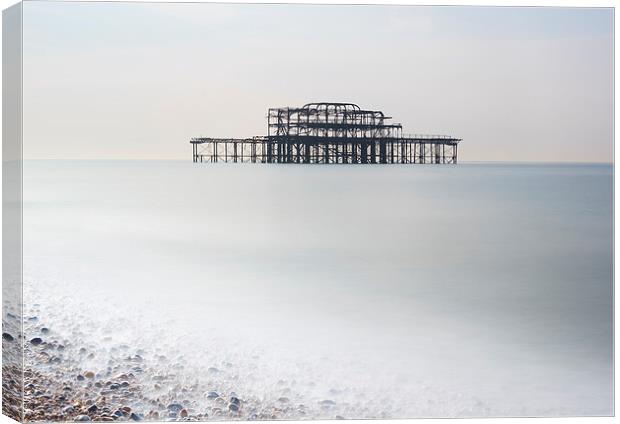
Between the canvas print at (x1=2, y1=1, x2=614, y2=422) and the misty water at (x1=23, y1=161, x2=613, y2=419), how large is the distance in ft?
0.05

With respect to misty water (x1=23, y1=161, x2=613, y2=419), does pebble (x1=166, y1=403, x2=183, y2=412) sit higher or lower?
lower

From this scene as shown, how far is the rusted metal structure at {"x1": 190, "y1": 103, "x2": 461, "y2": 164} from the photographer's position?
307 inches

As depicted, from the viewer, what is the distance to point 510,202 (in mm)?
7883

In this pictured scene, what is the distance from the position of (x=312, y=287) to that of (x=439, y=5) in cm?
217

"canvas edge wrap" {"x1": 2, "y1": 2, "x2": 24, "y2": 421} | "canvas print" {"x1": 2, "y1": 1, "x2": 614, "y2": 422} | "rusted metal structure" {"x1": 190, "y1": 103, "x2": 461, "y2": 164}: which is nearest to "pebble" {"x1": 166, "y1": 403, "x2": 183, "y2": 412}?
"canvas print" {"x1": 2, "y1": 1, "x2": 614, "y2": 422}

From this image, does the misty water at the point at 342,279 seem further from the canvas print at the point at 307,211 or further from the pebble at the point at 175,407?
the pebble at the point at 175,407

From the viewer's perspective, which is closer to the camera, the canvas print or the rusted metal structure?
the canvas print

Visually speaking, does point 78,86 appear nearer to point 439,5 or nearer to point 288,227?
point 288,227

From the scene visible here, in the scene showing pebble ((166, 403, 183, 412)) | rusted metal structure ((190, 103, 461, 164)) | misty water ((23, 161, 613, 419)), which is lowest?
pebble ((166, 403, 183, 412))

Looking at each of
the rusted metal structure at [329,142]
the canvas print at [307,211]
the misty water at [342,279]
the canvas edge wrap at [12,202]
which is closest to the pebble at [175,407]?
the canvas print at [307,211]

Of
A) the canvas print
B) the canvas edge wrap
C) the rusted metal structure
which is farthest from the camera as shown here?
the rusted metal structure

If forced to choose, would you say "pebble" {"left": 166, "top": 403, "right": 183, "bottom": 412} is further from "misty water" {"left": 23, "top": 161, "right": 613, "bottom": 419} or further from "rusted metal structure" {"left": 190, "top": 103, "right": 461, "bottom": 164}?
"rusted metal structure" {"left": 190, "top": 103, "right": 461, "bottom": 164}

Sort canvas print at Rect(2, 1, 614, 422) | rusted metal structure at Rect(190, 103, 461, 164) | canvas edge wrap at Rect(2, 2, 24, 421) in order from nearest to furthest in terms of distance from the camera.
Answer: canvas edge wrap at Rect(2, 2, 24, 421), canvas print at Rect(2, 1, 614, 422), rusted metal structure at Rect(190, 103, 461, 164)

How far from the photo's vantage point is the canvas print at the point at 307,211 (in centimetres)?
750
